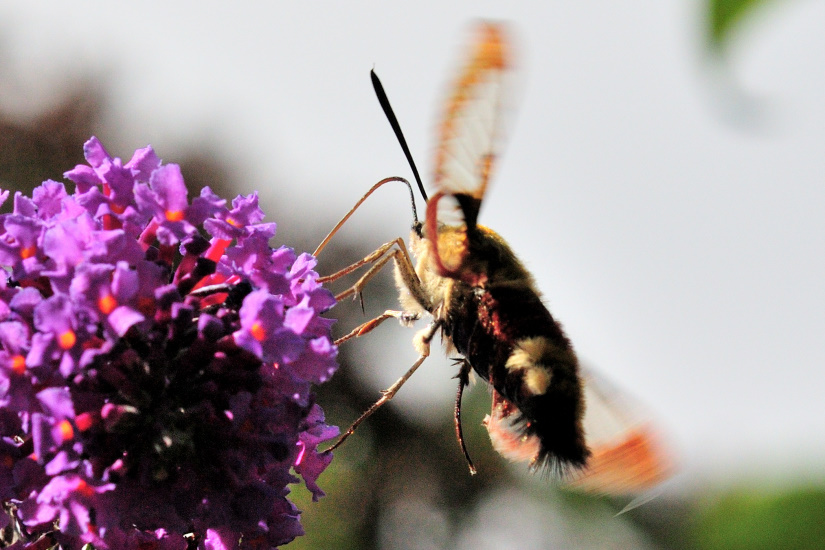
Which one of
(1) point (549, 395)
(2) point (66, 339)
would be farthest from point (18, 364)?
(1) point (549, 395)

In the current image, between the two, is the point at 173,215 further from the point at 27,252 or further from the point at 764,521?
the point at 764,521

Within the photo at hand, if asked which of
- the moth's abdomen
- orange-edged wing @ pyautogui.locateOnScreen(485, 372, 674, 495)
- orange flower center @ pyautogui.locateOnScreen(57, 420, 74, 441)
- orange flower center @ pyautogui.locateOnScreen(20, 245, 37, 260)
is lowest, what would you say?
orange-edged wing @ pyautogui.locateOnScreen(485, 372, 674, 495)

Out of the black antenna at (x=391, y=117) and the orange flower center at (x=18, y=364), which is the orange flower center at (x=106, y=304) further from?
the black antenna at (x=391, y=117)

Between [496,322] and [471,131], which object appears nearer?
[471,131]

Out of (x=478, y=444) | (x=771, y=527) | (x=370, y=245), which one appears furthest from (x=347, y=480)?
→ (x=771, y=527)

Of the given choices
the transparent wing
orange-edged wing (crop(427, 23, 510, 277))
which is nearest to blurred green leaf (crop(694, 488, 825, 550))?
the transparent wing

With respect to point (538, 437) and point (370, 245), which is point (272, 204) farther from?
point (538, 437)

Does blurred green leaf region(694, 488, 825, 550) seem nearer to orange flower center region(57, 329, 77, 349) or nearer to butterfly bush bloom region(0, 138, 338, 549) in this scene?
butterfly bush bloom region(0, 138, 338, 549)
